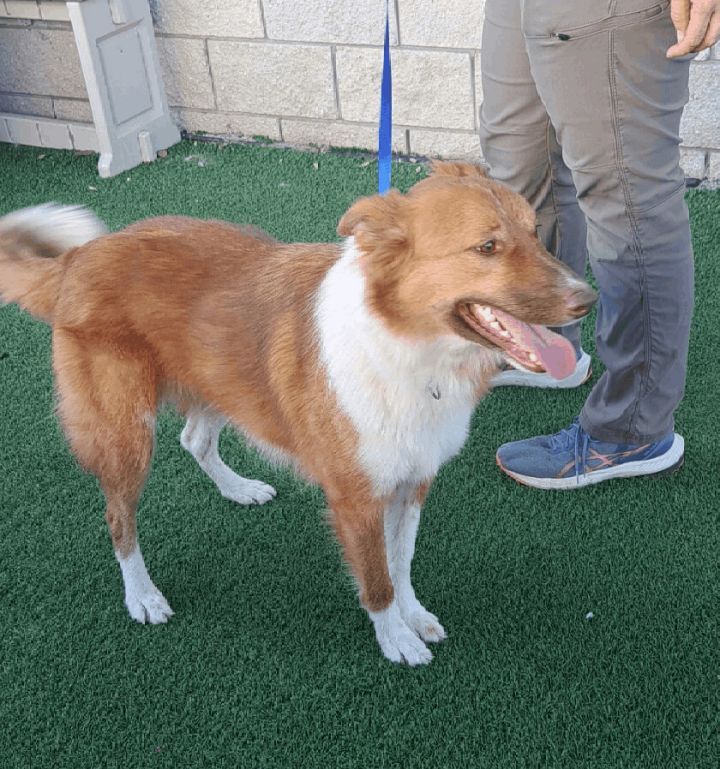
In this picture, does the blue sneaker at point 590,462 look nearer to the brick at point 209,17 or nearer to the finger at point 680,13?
the finger at point 680,13

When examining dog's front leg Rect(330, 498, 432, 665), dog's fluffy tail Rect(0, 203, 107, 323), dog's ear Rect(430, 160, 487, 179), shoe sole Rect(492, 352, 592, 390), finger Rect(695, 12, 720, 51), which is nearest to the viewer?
finger Rect(695, 12, 720, 51)

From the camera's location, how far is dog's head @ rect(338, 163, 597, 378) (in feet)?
6.59

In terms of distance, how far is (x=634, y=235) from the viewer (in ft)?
Answer: 8.25

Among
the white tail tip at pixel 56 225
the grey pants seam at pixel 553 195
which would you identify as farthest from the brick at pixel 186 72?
the grey pants seam at pixel 553 195

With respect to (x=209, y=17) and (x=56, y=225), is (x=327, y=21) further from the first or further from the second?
(x=56, y=225)

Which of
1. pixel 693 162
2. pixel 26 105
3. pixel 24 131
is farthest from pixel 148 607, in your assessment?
pixel 26 105

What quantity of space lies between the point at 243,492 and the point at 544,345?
1298 millimetres

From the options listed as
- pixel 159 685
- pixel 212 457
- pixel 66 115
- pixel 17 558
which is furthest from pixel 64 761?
pixel 66 115

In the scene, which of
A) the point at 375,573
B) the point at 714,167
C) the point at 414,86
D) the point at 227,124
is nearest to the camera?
the point at 375,573

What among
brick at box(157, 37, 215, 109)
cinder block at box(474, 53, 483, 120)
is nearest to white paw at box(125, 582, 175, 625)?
cinder block at box(474, 53, 483, 120)

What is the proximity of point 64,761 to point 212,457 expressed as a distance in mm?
1030

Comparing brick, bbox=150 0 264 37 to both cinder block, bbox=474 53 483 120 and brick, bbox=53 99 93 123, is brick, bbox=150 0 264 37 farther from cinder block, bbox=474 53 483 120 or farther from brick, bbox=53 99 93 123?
cinder block, bbox=474 53 483 120

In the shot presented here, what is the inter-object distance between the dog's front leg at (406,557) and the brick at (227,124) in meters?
3.52

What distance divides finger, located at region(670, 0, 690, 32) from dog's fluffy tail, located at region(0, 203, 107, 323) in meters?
1.64
